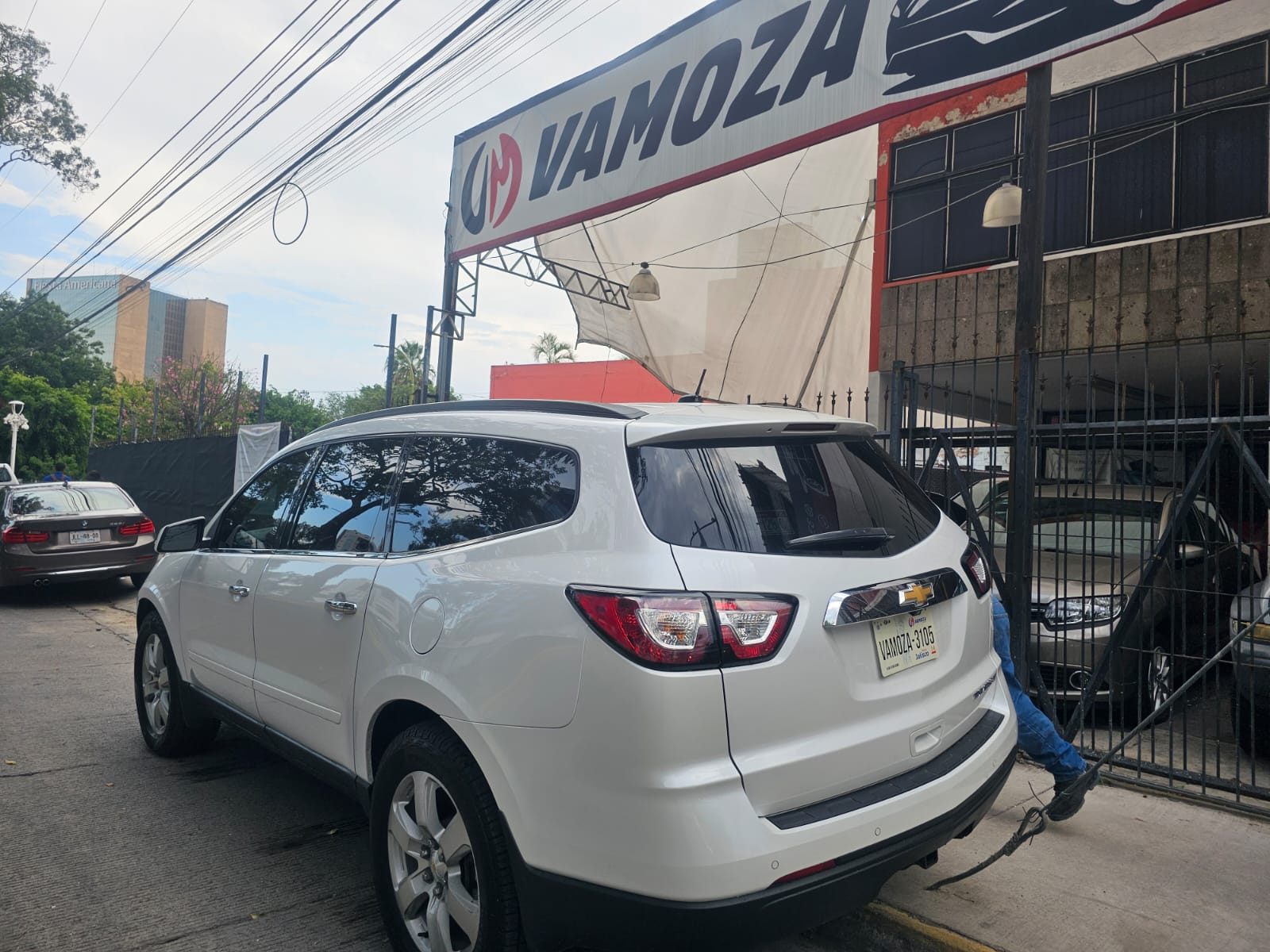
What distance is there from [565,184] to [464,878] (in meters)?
7.59

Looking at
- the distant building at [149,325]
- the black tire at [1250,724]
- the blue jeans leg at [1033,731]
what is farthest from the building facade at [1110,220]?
the distant building at [149,325]

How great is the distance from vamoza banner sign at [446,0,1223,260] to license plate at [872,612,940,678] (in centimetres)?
406

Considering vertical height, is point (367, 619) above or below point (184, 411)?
below

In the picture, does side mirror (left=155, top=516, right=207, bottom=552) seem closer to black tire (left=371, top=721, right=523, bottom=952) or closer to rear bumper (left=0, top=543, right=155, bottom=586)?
black tire (left=371, top=721, right=523, bottom=952)

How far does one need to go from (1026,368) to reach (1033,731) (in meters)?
2.05

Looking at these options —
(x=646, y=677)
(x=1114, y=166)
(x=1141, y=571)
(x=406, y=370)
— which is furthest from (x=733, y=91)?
(x=406, y=370)

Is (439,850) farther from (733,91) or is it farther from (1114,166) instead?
→ (1114,166)

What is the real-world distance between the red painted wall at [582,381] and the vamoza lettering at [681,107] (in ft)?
65.2

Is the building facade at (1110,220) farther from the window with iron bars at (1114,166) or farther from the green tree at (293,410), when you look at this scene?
the green tree at (293,410)

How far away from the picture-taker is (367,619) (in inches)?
115

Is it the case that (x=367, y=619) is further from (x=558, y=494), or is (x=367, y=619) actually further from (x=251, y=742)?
(x=251, y=742)

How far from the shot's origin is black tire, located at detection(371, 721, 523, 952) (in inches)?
93.3

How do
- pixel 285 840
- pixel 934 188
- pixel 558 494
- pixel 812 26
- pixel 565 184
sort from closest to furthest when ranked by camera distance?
pixel 558 494 → pixel 285 840 → pixel 812 26 → pixel 565 184 → pixel 934 188

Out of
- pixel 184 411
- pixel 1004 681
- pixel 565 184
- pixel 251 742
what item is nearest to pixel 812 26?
pixel 565 184
